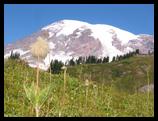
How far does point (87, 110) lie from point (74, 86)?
3.86 m

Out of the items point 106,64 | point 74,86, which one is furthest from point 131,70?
point 74,86

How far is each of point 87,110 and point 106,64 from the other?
15251cm

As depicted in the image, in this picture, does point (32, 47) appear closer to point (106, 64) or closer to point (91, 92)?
point (91, 92)

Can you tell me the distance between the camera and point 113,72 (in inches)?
5910

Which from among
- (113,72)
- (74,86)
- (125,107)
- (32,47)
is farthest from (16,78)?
(113,72)
